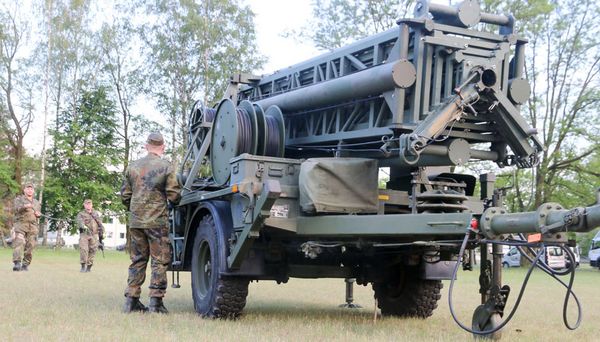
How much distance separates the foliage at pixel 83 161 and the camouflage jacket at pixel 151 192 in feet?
99.3

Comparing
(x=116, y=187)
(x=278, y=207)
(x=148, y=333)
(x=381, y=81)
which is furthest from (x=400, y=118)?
(x=116, y=187)

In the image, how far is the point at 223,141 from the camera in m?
8.05

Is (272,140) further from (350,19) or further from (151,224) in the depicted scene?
(350,19)

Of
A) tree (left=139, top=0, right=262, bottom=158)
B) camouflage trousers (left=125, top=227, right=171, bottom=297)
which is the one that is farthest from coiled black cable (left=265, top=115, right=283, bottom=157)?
tree (left=139, top=0, right=262, bottom=158)

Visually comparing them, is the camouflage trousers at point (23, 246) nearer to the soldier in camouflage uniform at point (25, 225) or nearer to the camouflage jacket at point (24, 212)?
the soldier in camouflage uniform at point (25, 225)

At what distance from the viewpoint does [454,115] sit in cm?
647

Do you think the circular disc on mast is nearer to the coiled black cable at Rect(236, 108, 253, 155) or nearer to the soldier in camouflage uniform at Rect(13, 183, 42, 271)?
the coiled black cable at Rect(236, 108, 253, 155)

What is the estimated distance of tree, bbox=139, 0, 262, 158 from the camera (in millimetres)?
33344

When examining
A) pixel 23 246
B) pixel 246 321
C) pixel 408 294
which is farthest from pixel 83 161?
pixel 246 321

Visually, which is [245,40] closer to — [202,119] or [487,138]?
[202,119]

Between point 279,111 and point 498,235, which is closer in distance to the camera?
point 498,235

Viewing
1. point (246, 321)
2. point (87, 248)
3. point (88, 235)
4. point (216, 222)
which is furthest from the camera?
point (88, 235)

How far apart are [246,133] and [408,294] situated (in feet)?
8.96

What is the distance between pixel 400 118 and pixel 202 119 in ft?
10.6
